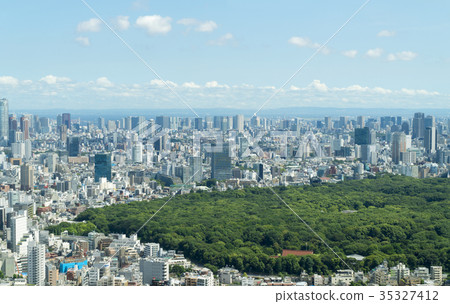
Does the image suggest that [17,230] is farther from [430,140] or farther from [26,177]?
[430,140]

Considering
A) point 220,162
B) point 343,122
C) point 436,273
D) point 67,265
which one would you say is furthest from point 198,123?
point 436,273

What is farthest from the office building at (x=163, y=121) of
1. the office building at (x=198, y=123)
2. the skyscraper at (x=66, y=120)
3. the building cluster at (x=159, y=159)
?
the skyscraper at (x=66, y=120)

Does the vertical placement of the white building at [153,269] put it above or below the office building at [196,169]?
below

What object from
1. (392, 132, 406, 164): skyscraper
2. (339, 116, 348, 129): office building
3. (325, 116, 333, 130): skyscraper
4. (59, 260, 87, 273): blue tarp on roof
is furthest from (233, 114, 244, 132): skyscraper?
(392, 132, 406, 164): skyscraper

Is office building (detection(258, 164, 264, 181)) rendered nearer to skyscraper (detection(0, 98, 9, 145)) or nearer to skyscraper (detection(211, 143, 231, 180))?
skyscraper (detection(211, 143, 231, 180))

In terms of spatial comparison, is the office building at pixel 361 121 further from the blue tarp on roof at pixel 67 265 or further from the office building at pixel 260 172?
the blue tarp on roof at pixel 67 265
